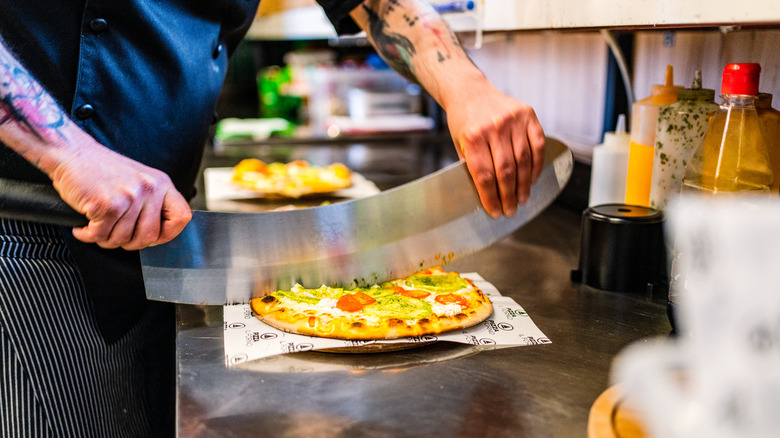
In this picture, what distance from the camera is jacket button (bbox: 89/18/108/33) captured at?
1.03 metres

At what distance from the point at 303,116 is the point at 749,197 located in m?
3.65

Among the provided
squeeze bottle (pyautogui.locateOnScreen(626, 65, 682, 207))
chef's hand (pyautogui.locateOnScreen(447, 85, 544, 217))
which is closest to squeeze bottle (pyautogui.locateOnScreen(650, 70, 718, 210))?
squeeze bottle (pyautogui.locateOnScreen(626, 65, 682, 207))

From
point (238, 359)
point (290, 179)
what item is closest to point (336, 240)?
point (238, 359)

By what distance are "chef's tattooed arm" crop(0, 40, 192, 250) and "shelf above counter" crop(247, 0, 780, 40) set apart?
2.14ft

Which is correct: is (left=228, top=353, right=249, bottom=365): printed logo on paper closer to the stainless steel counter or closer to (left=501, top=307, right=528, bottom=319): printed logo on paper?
the stainless steel counter

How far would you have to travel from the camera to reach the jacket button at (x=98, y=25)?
1.03m

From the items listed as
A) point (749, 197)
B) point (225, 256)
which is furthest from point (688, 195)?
point (225, 256)

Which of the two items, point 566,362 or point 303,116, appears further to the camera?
point 303,116

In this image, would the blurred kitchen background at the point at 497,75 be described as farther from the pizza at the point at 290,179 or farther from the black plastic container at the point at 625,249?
the black plastic container at the point at 625,249

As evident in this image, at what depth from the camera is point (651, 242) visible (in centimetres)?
109

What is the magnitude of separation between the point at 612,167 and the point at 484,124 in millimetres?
483

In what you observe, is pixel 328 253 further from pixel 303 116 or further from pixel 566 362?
pixel 303 116

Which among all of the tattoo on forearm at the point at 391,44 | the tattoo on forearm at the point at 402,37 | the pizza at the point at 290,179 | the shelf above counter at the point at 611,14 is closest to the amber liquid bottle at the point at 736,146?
the shelf above counter at the point at 611,14

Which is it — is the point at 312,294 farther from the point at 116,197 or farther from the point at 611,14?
the point at 611,14
